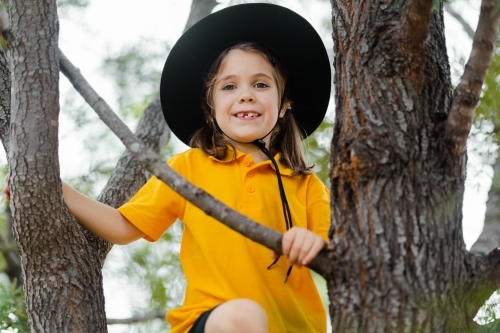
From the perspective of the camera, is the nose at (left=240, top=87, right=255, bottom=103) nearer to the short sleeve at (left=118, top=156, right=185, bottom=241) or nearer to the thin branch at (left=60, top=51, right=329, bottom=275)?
the short sleeve at (left=118, top=156, right=185, bottom=241)

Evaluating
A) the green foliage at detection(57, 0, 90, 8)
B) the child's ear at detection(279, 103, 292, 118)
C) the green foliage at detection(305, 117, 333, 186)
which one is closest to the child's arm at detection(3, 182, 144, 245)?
the child's ear at detection(279, 103, 292, 118)

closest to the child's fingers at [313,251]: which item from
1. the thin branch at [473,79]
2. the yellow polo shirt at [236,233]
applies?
the thin branch at [473,79]

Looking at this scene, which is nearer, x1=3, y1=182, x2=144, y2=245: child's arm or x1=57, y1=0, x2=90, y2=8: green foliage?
x1=3, y1=182, x2=144, y2=245: child's arm

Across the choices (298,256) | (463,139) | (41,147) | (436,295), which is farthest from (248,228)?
(41,147)

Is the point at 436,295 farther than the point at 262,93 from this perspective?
No

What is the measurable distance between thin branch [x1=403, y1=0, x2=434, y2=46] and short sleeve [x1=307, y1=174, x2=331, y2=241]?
2.41 ft

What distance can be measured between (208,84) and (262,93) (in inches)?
8.2

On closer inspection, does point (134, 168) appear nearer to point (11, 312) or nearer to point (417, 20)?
point (11, 312)

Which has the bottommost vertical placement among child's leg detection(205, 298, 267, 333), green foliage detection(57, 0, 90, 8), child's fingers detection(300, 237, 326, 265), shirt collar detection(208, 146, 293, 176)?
child's leg detection(205, 298, 267, 333)

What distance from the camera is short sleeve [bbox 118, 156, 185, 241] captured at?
2.18 m

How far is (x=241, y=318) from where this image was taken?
1.71 metres

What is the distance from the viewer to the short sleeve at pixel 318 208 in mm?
2242

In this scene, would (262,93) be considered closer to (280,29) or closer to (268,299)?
(280,29)

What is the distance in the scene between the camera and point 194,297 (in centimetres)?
214
